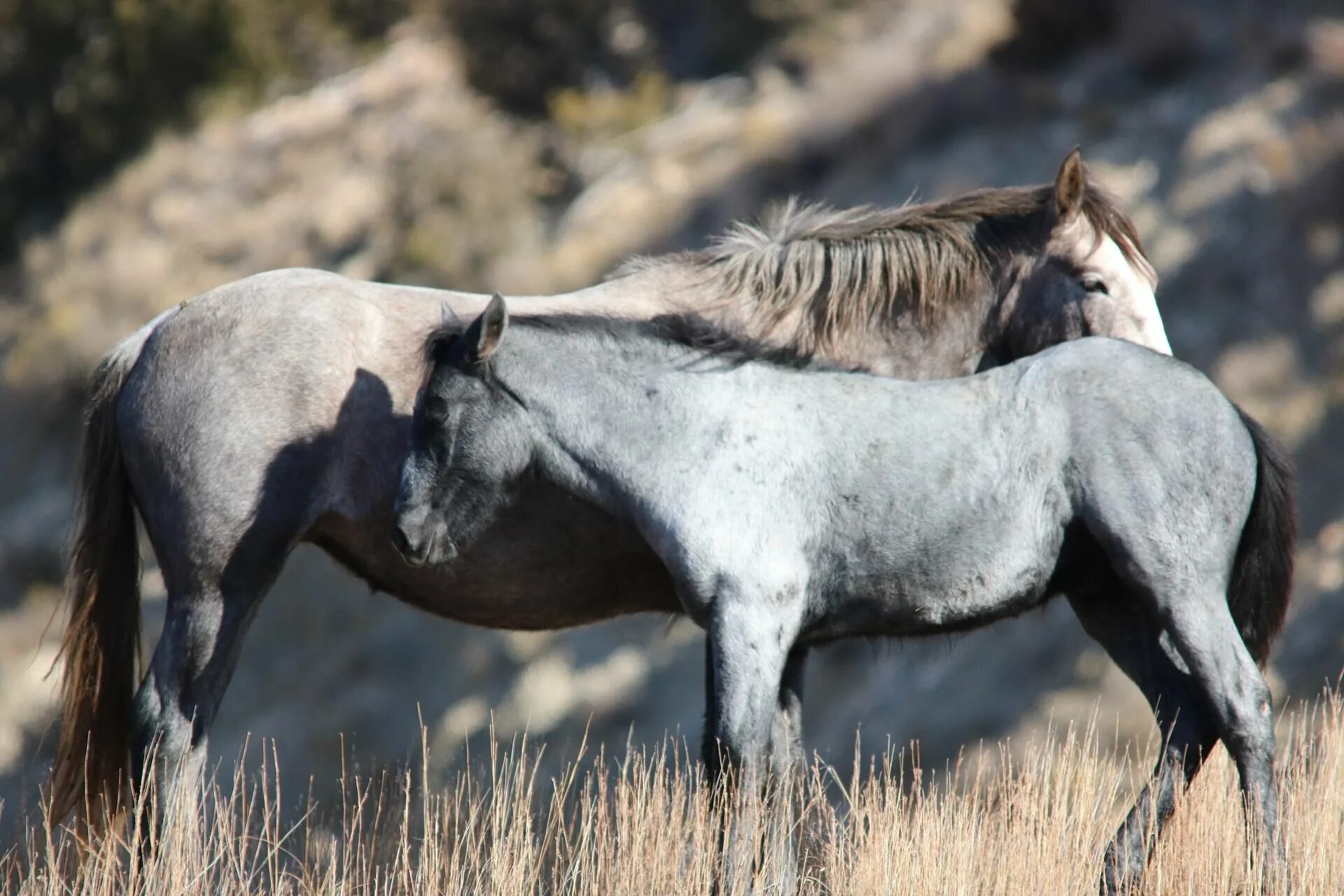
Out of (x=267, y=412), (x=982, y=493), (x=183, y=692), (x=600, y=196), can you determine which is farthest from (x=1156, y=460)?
(x=600, y=196)

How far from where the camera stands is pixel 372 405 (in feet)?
16.7

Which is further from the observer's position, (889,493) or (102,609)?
(102,609)

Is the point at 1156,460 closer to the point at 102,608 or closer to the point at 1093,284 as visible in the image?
the point at 1093,284

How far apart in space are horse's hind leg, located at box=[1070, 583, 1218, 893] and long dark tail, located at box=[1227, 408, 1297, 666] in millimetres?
288

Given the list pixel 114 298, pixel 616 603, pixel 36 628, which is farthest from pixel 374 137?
pixel 616 603

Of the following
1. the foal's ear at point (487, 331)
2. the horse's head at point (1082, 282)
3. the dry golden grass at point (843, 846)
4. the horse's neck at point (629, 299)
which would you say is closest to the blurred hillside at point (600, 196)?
the dry golden grass at point (843, 846)

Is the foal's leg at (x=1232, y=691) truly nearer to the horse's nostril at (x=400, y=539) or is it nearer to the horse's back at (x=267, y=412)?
the horse's nostril at (x=400, y=539)

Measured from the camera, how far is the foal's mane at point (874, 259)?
5.30m

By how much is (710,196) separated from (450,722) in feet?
24.4

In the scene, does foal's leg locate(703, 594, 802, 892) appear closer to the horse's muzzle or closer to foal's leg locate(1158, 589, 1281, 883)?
the horse's muzzle

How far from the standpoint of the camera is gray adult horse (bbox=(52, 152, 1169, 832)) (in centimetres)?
504

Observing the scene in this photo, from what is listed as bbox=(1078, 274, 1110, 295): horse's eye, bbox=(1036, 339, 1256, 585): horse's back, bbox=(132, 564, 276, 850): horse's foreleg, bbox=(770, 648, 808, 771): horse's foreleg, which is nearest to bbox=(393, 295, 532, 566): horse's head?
bbox=(132, 564, 276, 850): horse's foreleg

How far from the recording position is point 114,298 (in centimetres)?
2141

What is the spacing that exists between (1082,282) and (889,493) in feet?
4.92
